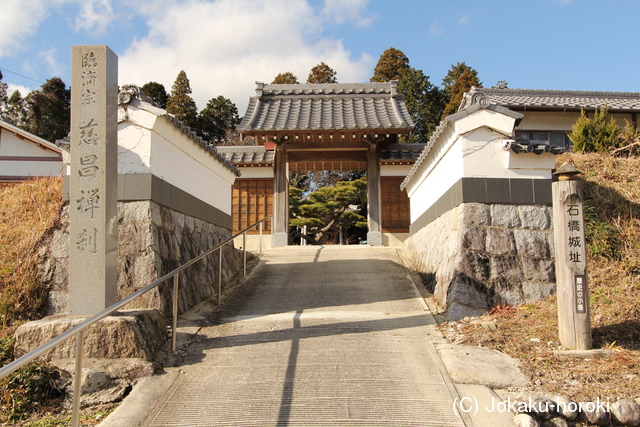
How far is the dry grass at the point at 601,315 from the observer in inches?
182

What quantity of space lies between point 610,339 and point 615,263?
6.63 feet

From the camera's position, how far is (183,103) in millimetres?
29422

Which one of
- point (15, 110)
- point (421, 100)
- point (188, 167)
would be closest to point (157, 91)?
point (15, 110)

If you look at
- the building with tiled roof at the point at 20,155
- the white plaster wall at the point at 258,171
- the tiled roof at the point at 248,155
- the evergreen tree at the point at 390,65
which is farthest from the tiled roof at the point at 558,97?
the building with tiled roof at the point at 20,155

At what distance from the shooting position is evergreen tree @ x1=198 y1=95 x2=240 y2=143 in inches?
1217

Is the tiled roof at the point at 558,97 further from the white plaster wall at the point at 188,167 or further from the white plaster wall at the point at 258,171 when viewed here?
the white plaster wall at the point at 188,167

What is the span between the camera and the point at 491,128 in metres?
7.24

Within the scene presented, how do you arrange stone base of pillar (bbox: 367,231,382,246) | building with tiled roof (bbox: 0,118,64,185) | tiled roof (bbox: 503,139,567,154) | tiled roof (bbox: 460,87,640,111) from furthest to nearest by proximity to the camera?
building with tiled roof (bbox: 0,118,64,185) < tiled roof (bbox: 460,87,640,111) < stone base of pillar (bbox: 367,231,382,246) < tiled roof (bbox: 503,139,567,154)

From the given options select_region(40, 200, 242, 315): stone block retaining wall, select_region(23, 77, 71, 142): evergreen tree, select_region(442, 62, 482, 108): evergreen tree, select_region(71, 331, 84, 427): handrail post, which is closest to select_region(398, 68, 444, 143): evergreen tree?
select_region(442, 62, 482, 108): evergreen tree

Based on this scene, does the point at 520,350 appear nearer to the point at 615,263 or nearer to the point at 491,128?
the point at 615,263

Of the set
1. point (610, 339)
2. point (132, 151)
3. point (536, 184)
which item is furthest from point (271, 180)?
point (610, 339)

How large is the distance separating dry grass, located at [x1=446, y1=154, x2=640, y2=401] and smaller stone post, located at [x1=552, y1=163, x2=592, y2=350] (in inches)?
9.6

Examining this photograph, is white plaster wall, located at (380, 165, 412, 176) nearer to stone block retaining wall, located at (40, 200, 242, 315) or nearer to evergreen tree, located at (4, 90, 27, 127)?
stone block retaining wall, located at (40, 200, 242, 315)

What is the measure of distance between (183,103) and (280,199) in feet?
60.7
